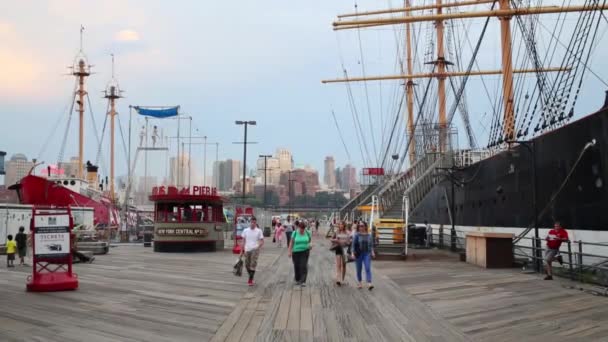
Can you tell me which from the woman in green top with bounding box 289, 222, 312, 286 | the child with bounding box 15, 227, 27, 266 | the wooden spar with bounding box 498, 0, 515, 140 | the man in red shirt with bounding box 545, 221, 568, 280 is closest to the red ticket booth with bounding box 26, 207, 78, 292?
the woman in green top with bounding box 289, 222, 312, 286

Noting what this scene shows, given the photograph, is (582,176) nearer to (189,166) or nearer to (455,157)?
(455,157)

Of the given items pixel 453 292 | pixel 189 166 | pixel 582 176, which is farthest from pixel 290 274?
pixel 189 166

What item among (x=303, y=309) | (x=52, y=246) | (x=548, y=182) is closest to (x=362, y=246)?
(x=303, y=309)

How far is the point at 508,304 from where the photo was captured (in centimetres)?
1002

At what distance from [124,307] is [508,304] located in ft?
20.4

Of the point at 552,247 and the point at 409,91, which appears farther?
the point at 409,91

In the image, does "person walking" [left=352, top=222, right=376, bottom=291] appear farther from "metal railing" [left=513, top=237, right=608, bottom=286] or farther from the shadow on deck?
"metal railing" [left=513, top=237, right=608, bottom=286]

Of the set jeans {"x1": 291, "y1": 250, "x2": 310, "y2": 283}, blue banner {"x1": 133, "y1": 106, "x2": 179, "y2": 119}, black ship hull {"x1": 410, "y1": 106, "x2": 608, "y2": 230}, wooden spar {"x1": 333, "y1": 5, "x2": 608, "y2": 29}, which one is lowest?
jeans {"x1": 291, "y1": 250, "x2": 310, "y2": 283}

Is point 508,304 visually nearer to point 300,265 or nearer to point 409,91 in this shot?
point 300,265

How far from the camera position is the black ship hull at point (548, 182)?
49.3 feet

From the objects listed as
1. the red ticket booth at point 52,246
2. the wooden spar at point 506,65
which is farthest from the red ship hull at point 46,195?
the red ticket booth at point 52,246

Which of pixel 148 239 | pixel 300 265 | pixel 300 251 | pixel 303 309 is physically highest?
pixel 300 251

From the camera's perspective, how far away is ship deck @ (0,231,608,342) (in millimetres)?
7688

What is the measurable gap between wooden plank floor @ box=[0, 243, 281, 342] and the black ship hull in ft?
29.3
